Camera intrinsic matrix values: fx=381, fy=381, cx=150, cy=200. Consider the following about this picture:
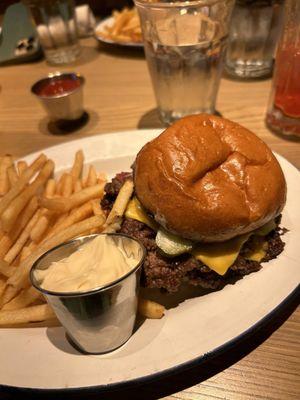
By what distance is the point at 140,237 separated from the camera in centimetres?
159

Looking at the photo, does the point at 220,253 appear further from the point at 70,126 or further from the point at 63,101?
the point at 70,126

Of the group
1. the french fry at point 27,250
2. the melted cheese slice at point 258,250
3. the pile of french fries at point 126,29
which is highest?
the pile of french fries at point 126,29

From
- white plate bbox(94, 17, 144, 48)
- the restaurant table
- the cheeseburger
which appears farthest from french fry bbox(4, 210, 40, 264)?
white plate bbox(94, 17, 144, 48)

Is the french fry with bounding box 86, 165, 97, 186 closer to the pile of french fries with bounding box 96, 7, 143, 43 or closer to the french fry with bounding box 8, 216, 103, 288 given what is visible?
the french fry with bounding box 8, 216, 103, 288

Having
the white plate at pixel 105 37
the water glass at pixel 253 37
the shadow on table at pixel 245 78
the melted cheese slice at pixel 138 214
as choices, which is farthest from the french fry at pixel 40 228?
the white plate at pixel 105 37

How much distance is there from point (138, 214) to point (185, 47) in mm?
1283

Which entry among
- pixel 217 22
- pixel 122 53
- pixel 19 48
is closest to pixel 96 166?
pixel 217 22

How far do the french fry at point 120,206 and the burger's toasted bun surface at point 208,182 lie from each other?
8 cm

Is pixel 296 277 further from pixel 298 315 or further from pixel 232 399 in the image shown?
pixel 232 399

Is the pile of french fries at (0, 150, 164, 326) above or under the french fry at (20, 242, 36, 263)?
above

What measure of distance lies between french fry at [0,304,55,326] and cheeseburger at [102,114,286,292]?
39 cm

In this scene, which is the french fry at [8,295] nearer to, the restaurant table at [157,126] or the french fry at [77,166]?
the restaurant table at [157,126]

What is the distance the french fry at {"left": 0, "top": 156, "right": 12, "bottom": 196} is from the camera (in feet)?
6.62

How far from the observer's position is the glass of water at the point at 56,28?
3.71 metres
